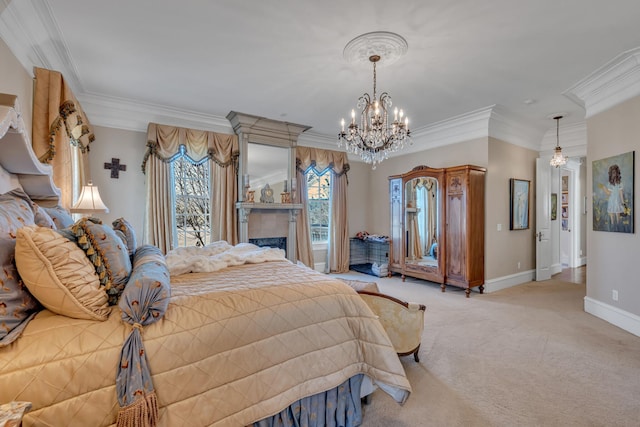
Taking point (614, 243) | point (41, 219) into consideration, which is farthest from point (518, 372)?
point (41, 219)

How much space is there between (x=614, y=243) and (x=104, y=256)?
15.6 feet

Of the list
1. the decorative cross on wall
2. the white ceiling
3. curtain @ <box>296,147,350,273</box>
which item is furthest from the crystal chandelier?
the decorative cross on wall

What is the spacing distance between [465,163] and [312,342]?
4.32 metres

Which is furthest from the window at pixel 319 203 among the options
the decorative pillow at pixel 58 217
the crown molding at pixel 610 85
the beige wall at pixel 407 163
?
the decorative pillow at pixel 58 217

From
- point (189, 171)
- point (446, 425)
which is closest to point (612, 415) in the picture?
point (446, 425)

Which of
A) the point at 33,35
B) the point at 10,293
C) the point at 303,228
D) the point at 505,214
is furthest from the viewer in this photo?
the point at 303,228

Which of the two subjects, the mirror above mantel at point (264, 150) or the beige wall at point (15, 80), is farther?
the mirror above mantel at point (264, 150)

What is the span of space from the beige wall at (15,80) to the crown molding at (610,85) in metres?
5.33

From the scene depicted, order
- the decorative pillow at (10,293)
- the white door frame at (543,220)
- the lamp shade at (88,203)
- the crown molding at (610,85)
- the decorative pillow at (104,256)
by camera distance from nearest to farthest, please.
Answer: the decorative pillow at (10,293), the decorative pillow at (104,256), the lamp shade at (88,203), the crown molding at (610,85), the white door frame at (543,220)

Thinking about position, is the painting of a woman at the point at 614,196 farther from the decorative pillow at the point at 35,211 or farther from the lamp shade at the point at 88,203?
the lamp shade at the point at 88,203

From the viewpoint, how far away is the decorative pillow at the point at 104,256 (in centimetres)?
136

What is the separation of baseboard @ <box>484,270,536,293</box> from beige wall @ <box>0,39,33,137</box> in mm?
5883

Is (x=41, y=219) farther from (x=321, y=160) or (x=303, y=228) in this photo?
(x=321, y=160)

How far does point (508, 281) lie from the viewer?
4.93 meters
